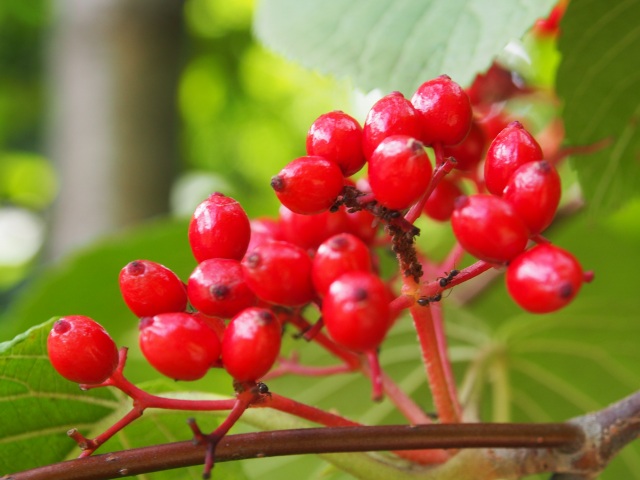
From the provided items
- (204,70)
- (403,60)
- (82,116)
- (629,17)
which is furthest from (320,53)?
(204,70)

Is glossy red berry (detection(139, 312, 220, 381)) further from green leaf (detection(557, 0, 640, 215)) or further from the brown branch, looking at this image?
green leaf (detection(557, 0, 640, 215))

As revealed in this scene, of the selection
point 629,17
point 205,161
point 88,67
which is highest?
point 205,161

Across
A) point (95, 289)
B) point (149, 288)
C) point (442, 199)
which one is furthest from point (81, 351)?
point (95, 289)

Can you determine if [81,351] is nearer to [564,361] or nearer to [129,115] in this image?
[564,361]

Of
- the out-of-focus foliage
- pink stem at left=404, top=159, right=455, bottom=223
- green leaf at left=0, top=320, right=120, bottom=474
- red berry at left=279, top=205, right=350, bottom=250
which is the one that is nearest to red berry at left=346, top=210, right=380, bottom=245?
red berry at left=279, top=205, right=350, bottom=250

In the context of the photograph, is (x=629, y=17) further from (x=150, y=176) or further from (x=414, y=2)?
(x=150, y=176)
